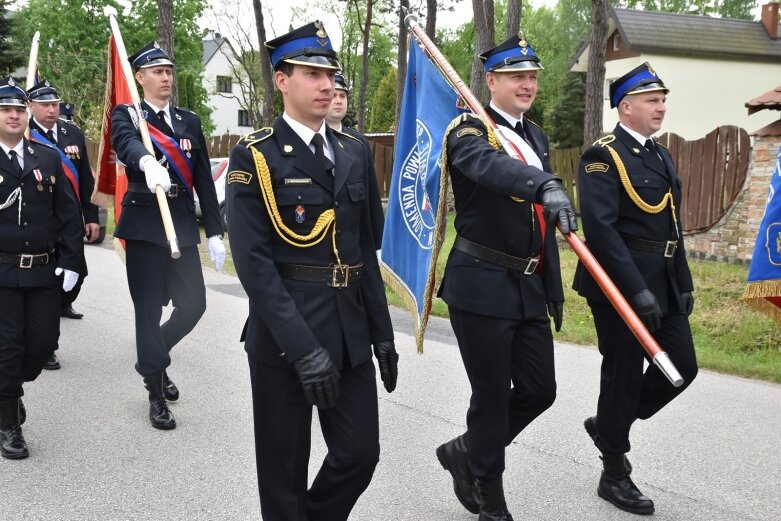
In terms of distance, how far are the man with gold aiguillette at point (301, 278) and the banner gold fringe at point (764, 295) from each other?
3.23 m

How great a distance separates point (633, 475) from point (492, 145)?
207cm

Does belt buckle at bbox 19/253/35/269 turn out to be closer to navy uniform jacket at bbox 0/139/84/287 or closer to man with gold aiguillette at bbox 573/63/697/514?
navy uniform jacket at bbox 0/139/84/287

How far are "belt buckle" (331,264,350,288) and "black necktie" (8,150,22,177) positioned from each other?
9.16ft

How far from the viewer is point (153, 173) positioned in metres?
5.06

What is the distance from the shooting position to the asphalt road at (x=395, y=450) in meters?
4.23

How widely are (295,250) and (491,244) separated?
3.47ft

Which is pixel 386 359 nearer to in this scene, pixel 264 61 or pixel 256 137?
pixel 256 137

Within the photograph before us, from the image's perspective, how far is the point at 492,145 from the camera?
12.2 ft

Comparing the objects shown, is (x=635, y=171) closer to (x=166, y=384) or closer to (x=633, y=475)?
(x=633, y=475)

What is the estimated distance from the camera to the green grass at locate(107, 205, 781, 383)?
290 inches

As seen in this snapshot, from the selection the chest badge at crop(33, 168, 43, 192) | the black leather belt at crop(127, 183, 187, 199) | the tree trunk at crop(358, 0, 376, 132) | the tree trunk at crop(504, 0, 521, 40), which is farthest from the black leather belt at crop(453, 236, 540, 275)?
the tree trunk at crop(358, 0, 376, 132)

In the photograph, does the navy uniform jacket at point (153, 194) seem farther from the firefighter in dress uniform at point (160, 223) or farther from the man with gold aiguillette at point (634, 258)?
the man with gold aiguillette at point (634, 258)

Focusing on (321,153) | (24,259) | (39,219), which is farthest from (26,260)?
(321,153)

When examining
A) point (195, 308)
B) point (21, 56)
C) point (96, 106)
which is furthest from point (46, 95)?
point (21, 56)
